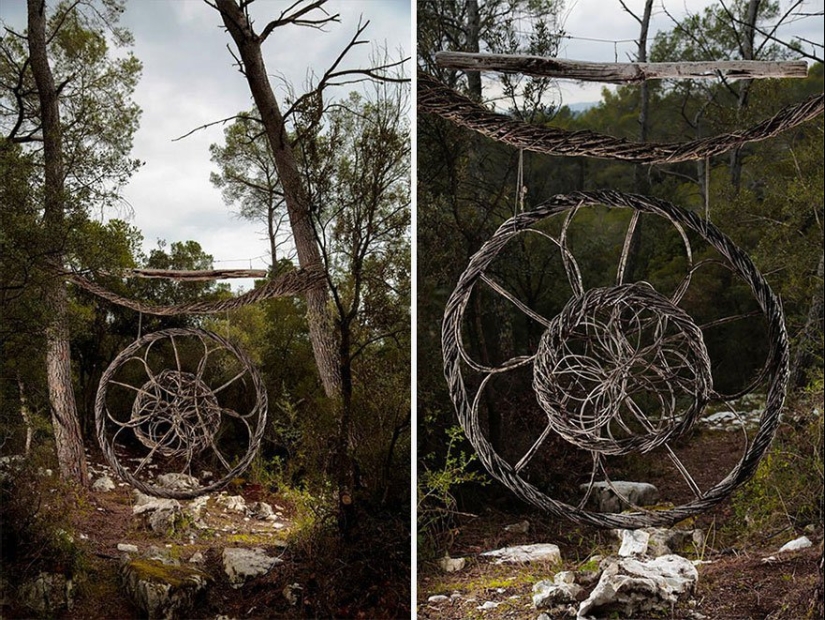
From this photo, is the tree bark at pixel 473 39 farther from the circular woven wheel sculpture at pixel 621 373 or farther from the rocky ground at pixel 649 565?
the rocky ground at pixel 649 565

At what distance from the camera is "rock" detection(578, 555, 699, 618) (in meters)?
2.79

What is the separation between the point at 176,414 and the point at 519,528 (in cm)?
131

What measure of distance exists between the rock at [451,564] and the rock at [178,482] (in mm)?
940

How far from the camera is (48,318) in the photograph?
3.09 meters

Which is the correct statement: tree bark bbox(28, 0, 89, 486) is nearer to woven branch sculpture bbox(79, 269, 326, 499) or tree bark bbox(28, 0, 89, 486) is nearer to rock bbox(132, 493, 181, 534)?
woven branch sculpture bbox(79, 269, 326, 499)

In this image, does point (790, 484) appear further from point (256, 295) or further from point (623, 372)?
point (256, 295)

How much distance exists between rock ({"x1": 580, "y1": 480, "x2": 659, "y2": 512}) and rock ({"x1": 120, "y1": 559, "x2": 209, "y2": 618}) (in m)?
1.43

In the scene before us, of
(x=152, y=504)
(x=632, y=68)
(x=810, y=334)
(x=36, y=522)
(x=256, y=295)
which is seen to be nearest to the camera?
(x=810, y=334)

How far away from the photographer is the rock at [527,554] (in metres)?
3.02

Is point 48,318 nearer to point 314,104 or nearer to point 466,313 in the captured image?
point 314,104

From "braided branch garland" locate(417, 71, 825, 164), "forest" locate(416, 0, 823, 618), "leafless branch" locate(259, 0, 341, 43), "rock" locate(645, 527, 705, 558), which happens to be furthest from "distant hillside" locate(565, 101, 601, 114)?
"rock" locate(645, 527, 705, 558)

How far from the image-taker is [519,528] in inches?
122

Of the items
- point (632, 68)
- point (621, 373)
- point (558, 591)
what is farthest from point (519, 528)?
point (632, 68)

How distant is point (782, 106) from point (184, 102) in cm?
205
